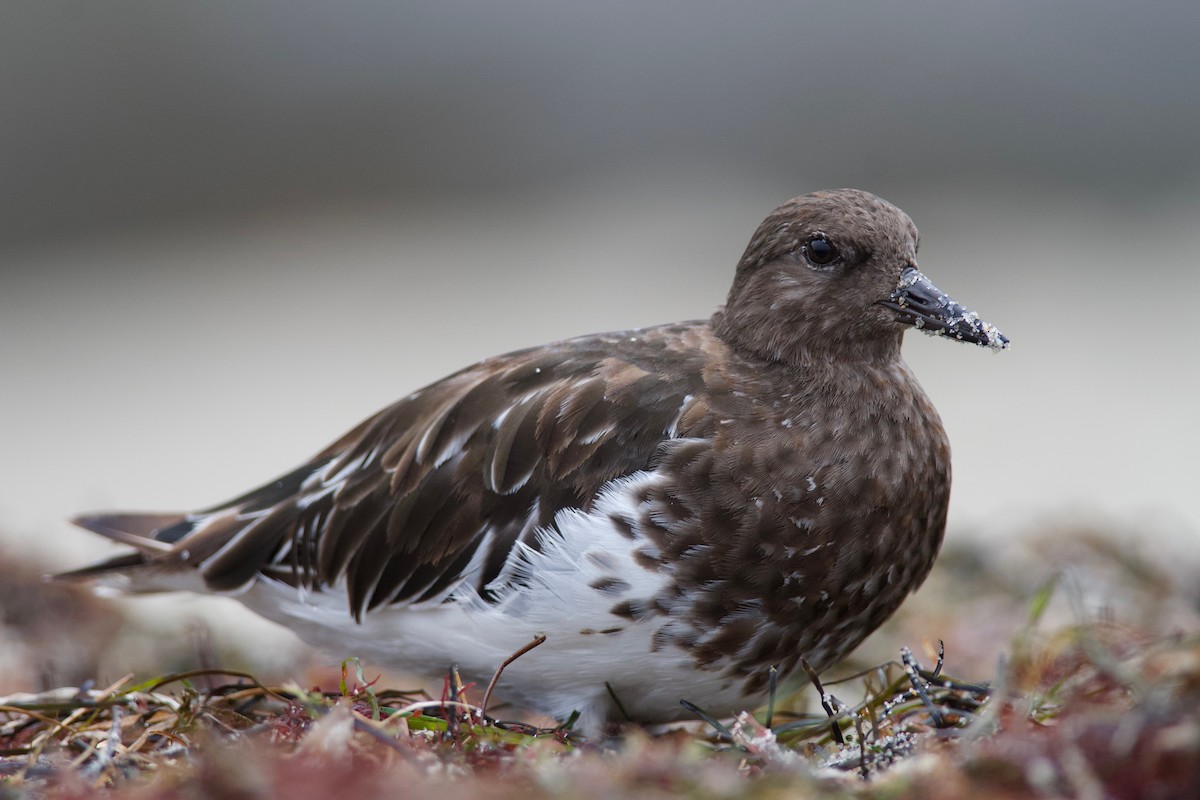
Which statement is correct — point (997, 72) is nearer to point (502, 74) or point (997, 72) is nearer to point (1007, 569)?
point (502, 74)

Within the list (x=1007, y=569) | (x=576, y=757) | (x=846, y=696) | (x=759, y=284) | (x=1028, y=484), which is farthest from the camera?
(x=1028, y=484)

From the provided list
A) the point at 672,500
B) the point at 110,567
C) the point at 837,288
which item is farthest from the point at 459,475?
the point at 110,567

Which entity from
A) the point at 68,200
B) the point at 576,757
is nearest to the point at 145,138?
the point at 68,200

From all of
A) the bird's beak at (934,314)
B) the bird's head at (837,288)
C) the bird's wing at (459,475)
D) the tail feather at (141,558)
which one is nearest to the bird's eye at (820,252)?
the bird's head at (837,288)

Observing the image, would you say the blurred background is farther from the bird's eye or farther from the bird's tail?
the bird's eye

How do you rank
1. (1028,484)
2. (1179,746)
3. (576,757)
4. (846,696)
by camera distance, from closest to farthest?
(1179,746), (576,757), (846,696), (1028,484)
